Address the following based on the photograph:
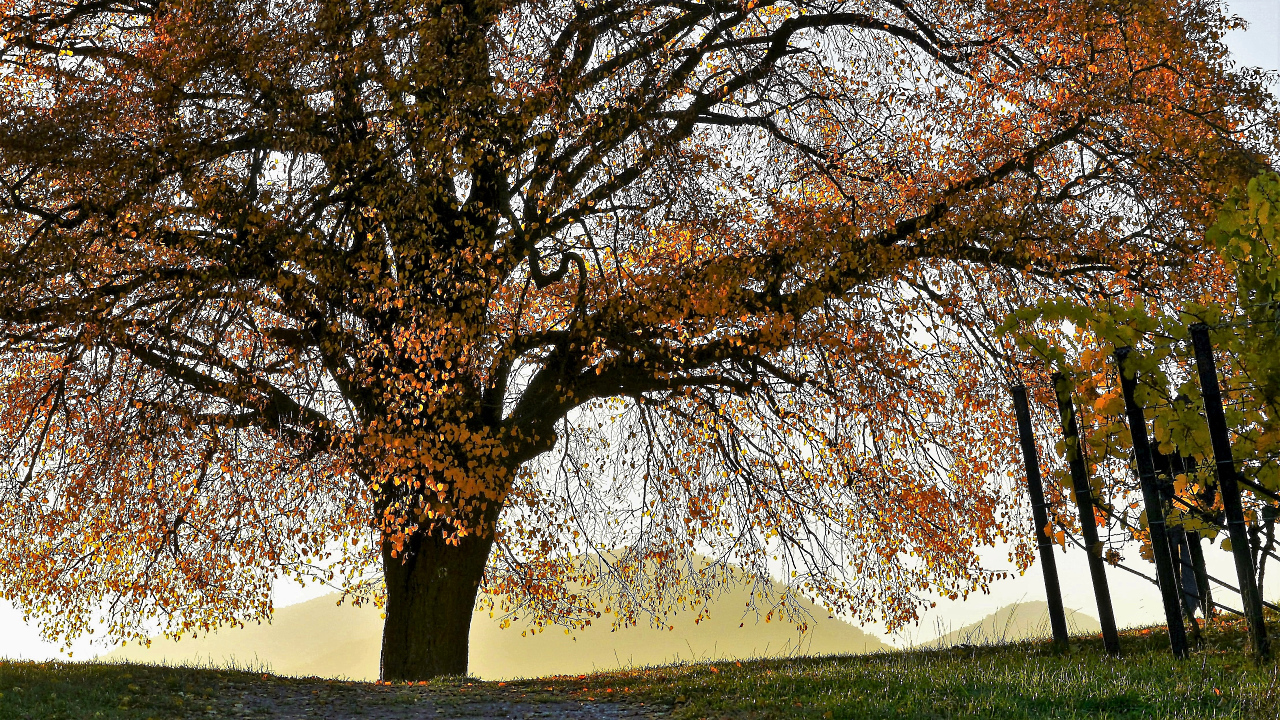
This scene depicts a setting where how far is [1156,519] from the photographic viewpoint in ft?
22.1

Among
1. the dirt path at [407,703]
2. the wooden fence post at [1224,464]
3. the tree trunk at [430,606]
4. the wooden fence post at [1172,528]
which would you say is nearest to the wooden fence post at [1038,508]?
the wooden fence post at [1172,528]

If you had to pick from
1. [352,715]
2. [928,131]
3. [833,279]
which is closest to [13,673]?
[352,715]

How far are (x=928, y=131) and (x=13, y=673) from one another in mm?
10772

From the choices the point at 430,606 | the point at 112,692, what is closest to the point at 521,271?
the point at 430,606

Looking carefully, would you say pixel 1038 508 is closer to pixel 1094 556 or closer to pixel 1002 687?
pixel 1094 556

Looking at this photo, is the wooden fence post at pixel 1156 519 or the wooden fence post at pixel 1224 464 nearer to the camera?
the wooden fence post at pixel 1224 464

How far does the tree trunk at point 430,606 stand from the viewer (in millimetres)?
11055

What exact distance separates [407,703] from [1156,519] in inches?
223

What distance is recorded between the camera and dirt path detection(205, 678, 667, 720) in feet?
23.1

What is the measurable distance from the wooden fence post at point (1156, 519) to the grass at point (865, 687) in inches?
11.8

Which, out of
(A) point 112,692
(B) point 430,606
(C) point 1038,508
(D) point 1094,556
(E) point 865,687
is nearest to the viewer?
(E) point 865,687

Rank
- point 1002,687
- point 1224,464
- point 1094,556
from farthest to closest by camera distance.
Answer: point 1094,556
point 1002,687
point 1224,464

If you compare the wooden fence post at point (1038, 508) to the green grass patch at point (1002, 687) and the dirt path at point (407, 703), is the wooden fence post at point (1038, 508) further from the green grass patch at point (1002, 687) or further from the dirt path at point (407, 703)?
the dirt path at point (407, 703)

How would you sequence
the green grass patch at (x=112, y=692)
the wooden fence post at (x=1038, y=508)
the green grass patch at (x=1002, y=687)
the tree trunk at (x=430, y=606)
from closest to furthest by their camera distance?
the green grass patch at (x=1002, y=687) → the green grass patch at (x=112, y=692) → the wooden fence post at (x=1038, y=508) → the tree trunk at (x=430, y=606)
